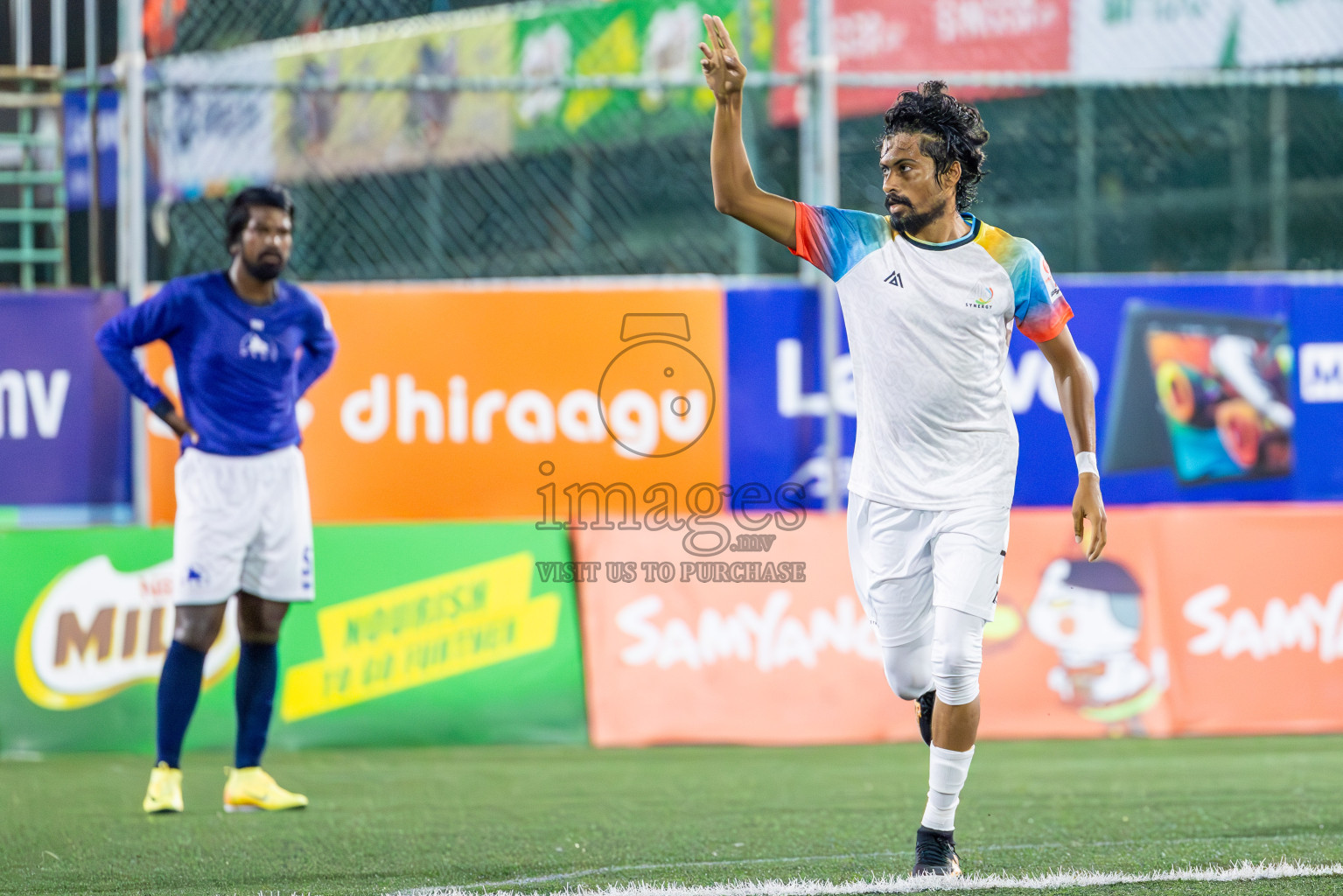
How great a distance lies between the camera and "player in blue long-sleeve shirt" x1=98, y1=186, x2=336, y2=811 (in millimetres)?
6320

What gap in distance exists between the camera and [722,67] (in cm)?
432

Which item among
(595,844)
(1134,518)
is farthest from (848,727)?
(595,844)

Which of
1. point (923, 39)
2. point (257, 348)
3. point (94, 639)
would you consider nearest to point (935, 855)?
point (257, 348)

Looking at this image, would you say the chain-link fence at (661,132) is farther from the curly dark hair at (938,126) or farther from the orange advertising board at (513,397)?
the curly dark hair at (938,126)

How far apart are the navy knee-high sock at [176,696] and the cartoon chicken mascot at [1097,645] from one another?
4147 millimetres

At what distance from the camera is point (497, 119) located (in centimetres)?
1185

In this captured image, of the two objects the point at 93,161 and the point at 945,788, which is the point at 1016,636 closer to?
the point at 945,788

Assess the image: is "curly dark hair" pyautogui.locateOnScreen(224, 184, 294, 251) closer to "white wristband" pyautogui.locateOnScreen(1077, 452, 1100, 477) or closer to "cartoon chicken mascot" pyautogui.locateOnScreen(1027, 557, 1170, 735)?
"white wristband" pyautogui.locateOnScreen(1077, 452, 1100, 477)

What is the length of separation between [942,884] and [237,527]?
310cm

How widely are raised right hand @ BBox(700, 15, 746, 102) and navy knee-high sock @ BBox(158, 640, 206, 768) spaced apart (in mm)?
3187

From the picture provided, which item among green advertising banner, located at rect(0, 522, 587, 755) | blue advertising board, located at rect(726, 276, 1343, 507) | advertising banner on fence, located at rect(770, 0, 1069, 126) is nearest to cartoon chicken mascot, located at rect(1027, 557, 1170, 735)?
blue advertising board, located at rect(726, 276, 1343, 507)

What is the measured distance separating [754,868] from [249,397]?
8.90ft

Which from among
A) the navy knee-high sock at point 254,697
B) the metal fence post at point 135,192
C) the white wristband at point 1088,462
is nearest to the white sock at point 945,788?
the white wristband at point 1088,462

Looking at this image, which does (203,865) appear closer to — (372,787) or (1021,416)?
(372,787)
